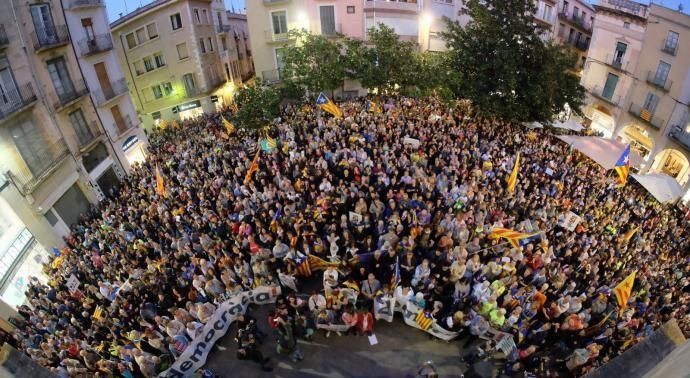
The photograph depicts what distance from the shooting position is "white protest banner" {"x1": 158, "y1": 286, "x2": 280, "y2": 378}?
970 centimetres

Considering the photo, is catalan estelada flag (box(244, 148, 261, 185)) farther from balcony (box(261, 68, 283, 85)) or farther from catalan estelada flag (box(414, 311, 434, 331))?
balcony (box(261, 68, 283, 85))

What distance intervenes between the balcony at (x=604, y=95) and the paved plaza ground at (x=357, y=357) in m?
26.4

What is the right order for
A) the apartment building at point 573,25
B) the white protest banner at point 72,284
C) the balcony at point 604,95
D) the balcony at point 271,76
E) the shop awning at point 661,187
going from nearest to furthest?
the white protest banner at point 72,284
the shop awning at point 661,187
the balcony at point 604,95
the balcony at point 271,76
the apartment building at point 573,25

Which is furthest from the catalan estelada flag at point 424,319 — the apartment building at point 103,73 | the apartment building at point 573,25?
the apartment building at point 573,25

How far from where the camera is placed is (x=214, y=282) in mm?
11148

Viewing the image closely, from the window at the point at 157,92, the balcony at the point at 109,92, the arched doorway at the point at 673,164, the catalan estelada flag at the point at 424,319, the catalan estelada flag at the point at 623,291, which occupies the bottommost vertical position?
the arched doorway at the point at 673,164

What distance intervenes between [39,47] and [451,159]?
21.2m

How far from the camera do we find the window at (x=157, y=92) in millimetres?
33781

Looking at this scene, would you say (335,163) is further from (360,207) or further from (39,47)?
(39,47)

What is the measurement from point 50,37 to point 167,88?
13.8 metres

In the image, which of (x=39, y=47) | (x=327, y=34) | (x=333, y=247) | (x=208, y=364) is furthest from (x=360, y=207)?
(x=327, y=34)

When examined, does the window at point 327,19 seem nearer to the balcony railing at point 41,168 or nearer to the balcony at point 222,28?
the balcony at point 222,28

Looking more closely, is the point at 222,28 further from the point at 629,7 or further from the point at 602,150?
the point at 629,7

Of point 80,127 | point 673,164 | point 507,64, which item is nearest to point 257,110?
point 80,127
